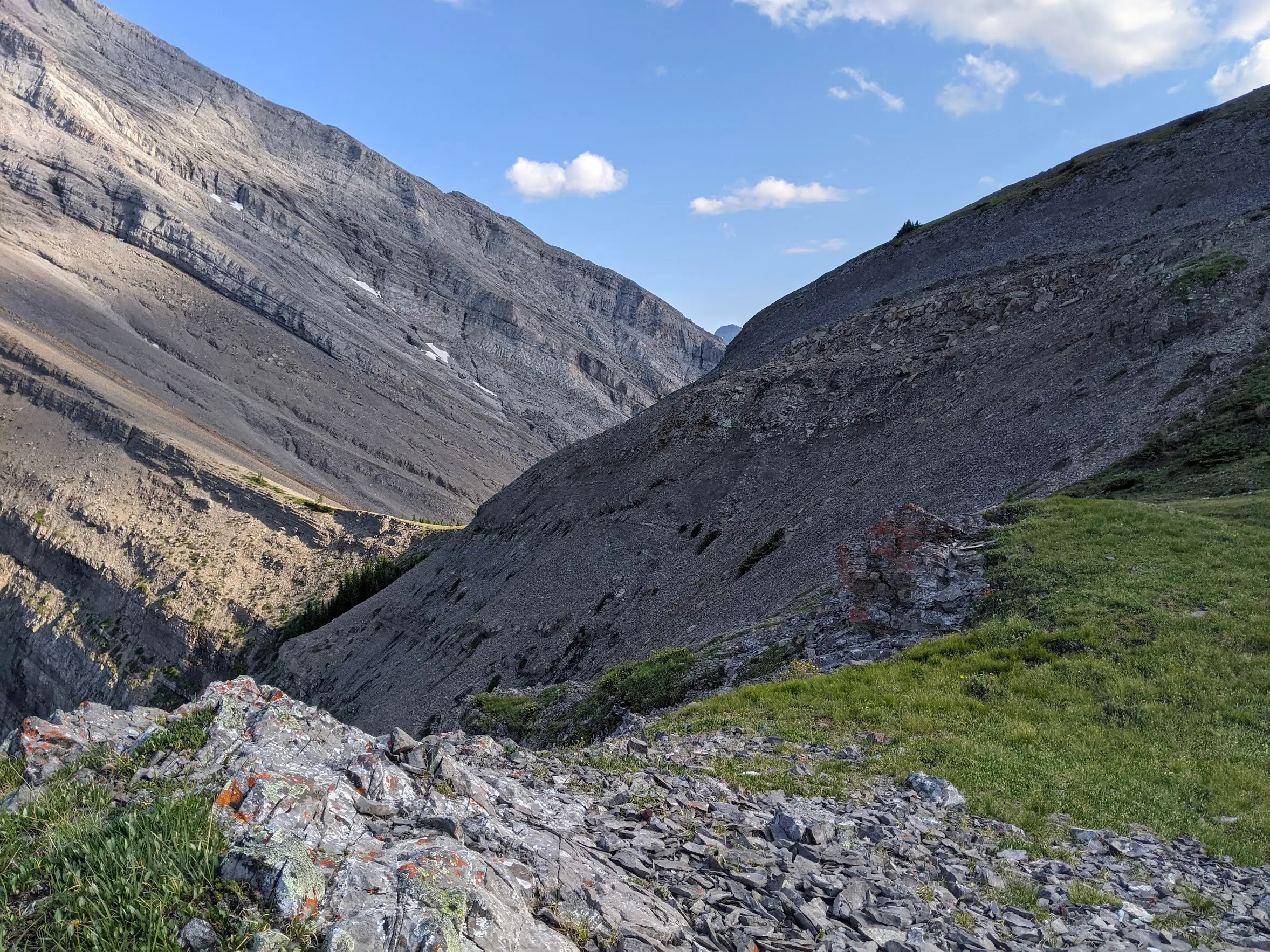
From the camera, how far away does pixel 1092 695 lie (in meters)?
13.9

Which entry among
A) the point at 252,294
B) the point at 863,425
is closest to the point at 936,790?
the point at 863,425

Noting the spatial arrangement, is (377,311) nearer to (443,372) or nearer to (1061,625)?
(443,372)

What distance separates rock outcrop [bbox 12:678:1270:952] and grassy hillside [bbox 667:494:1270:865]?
99 cm

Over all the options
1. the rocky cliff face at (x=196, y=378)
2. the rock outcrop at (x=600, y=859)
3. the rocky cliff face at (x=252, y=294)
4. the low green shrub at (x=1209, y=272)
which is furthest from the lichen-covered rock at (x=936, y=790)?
the rocky cliff face at (x=252, y=294)

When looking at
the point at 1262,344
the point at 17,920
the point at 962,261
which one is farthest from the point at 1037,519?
the point at 962,261

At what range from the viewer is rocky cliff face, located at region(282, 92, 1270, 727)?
3069cm

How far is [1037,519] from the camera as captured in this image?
67.7ft

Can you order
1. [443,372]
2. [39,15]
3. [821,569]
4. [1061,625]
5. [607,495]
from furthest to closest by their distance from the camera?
[39,15] → [443,372] → [607,495] → [821,569] → [1061,625]

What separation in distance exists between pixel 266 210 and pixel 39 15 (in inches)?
2982

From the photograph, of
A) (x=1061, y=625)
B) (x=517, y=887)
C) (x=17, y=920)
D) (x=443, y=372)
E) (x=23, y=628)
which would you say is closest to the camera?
(x=17, y=920)

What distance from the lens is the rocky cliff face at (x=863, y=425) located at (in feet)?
101

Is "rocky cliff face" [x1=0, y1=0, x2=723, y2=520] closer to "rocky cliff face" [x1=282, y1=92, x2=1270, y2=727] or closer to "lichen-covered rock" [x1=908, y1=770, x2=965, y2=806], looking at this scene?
"rocky cliff face" [x1=282, y1=92, x2=1270, y2=727]

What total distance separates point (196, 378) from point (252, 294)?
31.5 m

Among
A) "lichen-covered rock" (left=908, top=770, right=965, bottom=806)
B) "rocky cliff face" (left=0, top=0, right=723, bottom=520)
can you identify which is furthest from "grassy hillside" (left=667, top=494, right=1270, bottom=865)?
"rocky cliff face" (left=0, top=0, right=723, bottom=520)
